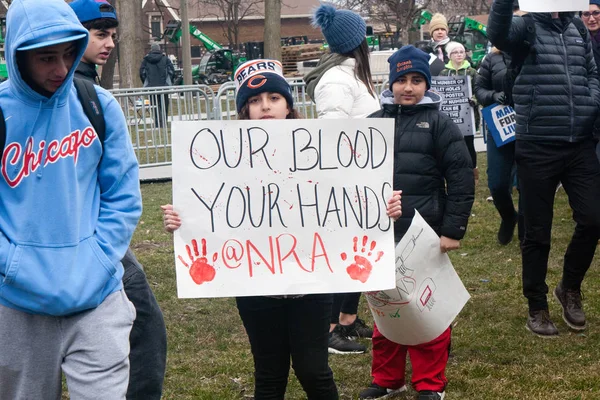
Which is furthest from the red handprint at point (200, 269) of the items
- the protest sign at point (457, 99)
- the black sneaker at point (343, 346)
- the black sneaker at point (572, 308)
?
the protest sign at point (457, 99)

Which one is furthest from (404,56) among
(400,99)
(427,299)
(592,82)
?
(592,82)

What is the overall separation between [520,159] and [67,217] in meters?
3.37

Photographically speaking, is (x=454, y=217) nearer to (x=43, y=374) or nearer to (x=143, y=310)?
(x=143, y=310)

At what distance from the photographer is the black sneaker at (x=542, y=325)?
19.1 feet

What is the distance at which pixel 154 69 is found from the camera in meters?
23.0

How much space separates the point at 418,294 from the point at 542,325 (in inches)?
64.4

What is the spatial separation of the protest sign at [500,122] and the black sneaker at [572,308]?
199 centimetres

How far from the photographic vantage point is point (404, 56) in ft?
15.1

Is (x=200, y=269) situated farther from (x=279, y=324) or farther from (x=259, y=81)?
(x=259, y=81)

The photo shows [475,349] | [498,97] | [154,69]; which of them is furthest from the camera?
[154,69]

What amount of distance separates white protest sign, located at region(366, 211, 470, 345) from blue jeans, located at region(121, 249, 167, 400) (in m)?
1.12

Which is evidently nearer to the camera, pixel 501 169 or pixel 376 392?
pixel 376 392

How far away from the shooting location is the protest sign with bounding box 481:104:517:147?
7.70 m

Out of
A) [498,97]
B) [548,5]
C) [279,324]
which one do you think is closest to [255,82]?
[279,324]
